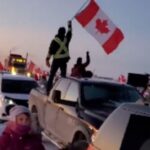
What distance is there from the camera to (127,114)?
6363 millimetres

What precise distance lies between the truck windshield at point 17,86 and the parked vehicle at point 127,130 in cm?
1600

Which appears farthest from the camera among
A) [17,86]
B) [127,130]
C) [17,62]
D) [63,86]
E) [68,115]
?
[17,62]

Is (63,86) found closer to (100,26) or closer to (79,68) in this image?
(79,68)

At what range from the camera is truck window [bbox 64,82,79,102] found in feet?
43.1

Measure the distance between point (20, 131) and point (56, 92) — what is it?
222 inches

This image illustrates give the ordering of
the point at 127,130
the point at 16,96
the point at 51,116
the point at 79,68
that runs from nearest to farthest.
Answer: the point at 127,130
the point at 51,116
the point at 79,68
the point at 16,96

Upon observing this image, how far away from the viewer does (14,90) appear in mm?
22656

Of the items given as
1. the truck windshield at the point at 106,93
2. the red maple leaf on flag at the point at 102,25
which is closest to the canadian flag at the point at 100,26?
the red maple leaf on flag at the point at 102,25

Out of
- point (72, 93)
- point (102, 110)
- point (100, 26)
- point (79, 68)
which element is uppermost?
point (100, 26)

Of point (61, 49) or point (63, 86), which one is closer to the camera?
point (63, 86)

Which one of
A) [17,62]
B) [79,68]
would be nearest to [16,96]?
[79,68]

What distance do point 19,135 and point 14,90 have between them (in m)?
15.6

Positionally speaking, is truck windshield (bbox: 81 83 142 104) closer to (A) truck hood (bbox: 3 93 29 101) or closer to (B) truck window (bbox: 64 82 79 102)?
(B) truck window (bbox: 64 82 79 102)

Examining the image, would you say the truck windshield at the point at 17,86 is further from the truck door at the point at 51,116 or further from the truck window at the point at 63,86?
the truck window at the point at 63,86
